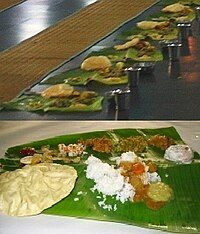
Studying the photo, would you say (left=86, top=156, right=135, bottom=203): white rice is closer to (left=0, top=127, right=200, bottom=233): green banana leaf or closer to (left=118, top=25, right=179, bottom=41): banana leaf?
(left=0, top=127, right=200, bottom=233): green banana leaf

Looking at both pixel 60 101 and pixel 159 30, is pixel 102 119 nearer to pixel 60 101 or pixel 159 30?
pixel 60 101

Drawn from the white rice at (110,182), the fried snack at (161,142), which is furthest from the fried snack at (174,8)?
the white rice at (110,182)

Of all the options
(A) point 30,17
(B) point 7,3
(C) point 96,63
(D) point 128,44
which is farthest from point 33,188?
(B) point 7,3

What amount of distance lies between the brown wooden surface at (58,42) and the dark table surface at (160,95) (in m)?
0.08

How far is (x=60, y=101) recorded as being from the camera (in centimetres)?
222

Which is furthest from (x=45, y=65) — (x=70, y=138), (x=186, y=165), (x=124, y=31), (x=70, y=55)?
Result: (x=186, y=165)

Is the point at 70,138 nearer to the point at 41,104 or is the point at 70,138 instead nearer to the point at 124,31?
the point at 41,104

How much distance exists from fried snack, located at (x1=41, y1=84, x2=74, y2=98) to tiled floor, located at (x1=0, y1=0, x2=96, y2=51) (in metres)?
0.81

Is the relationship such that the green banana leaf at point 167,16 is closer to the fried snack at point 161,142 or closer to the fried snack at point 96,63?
the fried snack at point 96,63

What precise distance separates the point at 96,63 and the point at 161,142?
0.98 meters

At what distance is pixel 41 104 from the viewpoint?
7.27ft

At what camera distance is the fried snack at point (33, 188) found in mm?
1430

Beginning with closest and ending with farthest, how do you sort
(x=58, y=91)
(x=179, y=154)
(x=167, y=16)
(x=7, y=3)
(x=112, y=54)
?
(x=179, y=154) < (x=58, y=91) < (x=112, y=54) < (x=167, y=16) < (x=7, y=3)

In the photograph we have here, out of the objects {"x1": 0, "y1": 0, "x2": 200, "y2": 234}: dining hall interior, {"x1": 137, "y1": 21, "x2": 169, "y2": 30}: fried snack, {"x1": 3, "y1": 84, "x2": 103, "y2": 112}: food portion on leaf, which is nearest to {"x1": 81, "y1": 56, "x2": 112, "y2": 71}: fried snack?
{"x1": 0, "y1": 0, "x2": 200, "y2": 234}: dining hall interior
